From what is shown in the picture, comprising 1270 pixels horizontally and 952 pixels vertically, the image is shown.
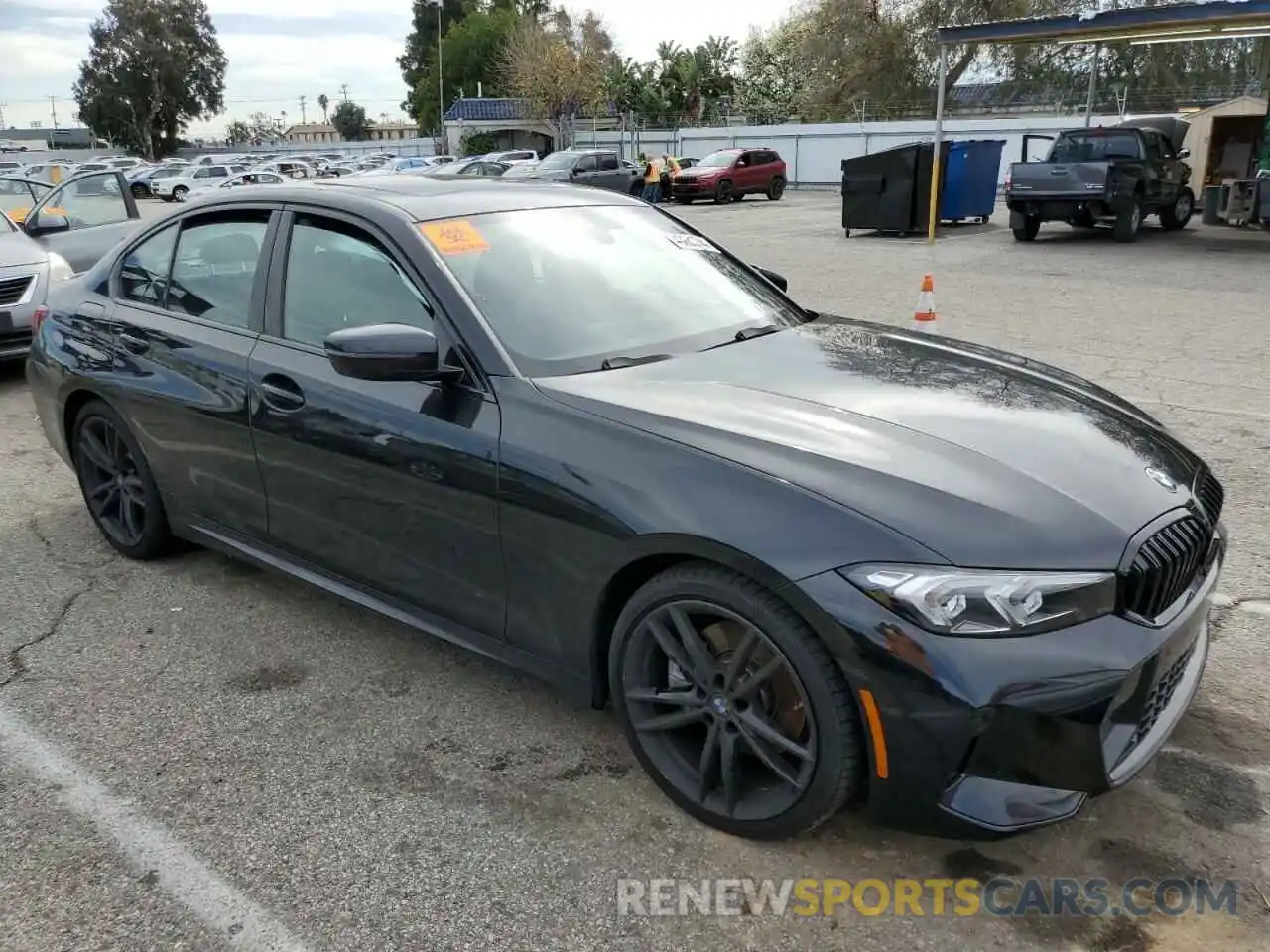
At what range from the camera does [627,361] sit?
3.04 meters

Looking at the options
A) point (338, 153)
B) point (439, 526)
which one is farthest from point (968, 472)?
point (338, 153)

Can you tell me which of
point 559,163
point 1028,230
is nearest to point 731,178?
point 559,163

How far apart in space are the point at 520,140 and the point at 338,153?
18.0m

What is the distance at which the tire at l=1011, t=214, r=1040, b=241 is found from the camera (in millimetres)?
17375

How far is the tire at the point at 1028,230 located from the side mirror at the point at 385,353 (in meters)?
16.7

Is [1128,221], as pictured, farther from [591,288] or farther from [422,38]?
[422,38]

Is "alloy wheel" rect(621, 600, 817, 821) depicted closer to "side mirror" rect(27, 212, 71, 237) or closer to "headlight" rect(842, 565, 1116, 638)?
"headlight" rect(842, 565, 1116, 638)

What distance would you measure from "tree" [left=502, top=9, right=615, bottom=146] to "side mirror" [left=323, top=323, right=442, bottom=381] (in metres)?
55.5

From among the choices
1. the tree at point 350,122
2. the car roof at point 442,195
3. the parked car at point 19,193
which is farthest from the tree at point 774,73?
the tree at point 350,122

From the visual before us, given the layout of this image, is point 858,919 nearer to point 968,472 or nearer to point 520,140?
point 968,472

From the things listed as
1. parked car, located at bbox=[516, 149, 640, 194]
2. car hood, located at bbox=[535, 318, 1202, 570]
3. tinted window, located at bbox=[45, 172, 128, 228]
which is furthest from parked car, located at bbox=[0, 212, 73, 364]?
parked car, located at bbox=[516, 149, 640, 194]

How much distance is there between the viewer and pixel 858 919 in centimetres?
232

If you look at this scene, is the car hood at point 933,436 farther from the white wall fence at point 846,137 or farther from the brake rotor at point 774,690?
the white wall fence at point 846,137

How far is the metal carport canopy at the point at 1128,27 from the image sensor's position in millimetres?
15102
